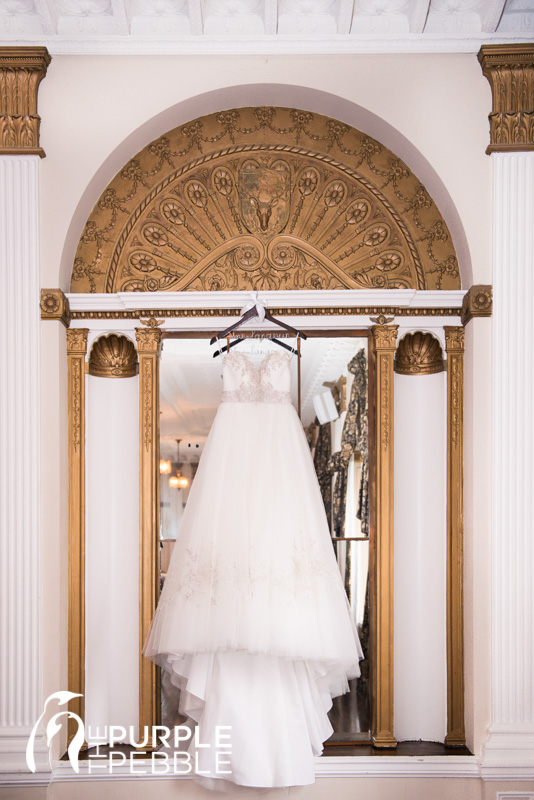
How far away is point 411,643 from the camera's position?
402 cm

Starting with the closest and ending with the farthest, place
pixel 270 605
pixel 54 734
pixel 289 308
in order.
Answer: pixel 270 605 → pixel 54 734 → pixel 289 308

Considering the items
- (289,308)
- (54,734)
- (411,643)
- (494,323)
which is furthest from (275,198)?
(54,734)

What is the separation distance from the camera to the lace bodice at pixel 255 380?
3.73 m

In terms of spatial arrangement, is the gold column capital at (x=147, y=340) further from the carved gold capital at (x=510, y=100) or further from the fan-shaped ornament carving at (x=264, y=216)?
the carved gold capital at (x=510, y=100)

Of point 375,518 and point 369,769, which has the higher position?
point 375,518

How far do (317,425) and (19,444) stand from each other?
4.80ft

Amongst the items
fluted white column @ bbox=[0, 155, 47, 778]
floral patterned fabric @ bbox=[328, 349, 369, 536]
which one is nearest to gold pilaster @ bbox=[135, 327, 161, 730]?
fluted white column @ bbox=[0, 155, 47, 778]

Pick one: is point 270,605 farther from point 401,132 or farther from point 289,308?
point 401,132

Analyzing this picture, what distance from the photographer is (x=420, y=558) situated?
159 inches

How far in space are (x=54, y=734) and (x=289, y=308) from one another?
2304mm

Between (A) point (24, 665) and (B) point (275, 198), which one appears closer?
(A) point (24, 665)

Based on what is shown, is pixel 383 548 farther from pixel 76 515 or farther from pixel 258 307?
pixel 76 515

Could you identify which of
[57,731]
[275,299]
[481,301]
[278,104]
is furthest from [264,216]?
[57,731]

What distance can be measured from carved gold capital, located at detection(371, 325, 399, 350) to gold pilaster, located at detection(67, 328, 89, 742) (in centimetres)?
146
